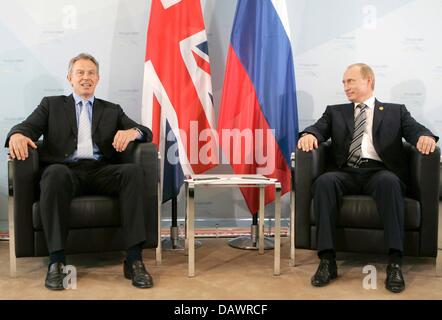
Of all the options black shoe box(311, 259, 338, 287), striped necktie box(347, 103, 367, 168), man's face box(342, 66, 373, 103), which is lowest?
black shoe box(311, 259, 338, 287)

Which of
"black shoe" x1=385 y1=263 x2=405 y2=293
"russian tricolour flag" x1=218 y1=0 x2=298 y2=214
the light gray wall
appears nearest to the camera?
"black shoe" x1=385 y1=263 x2=405 y2=293

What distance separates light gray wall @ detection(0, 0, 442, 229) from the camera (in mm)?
3715

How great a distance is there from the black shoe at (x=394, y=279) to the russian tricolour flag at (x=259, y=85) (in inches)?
41.7

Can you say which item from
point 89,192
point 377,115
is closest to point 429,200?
point 377,115

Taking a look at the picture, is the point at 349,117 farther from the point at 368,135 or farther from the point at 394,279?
the point at 394,279

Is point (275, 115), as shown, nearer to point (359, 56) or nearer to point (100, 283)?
point (359, 56)

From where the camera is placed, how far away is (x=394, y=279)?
2543 mm

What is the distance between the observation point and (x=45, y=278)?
268 cm

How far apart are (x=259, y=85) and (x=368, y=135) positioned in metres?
0.79

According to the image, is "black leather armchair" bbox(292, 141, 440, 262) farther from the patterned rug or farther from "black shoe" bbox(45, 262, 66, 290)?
"black shoe" bbox(45, 262, 66, 290)

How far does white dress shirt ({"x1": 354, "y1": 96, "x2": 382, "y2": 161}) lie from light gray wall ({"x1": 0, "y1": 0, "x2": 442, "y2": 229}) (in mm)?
755

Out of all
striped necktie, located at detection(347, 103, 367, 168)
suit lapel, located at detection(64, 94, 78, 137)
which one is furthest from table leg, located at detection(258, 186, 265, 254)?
suit lapel, located at detection(64, 94, 78, 137)

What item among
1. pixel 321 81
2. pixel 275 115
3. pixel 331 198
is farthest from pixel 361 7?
pixel 331 198
